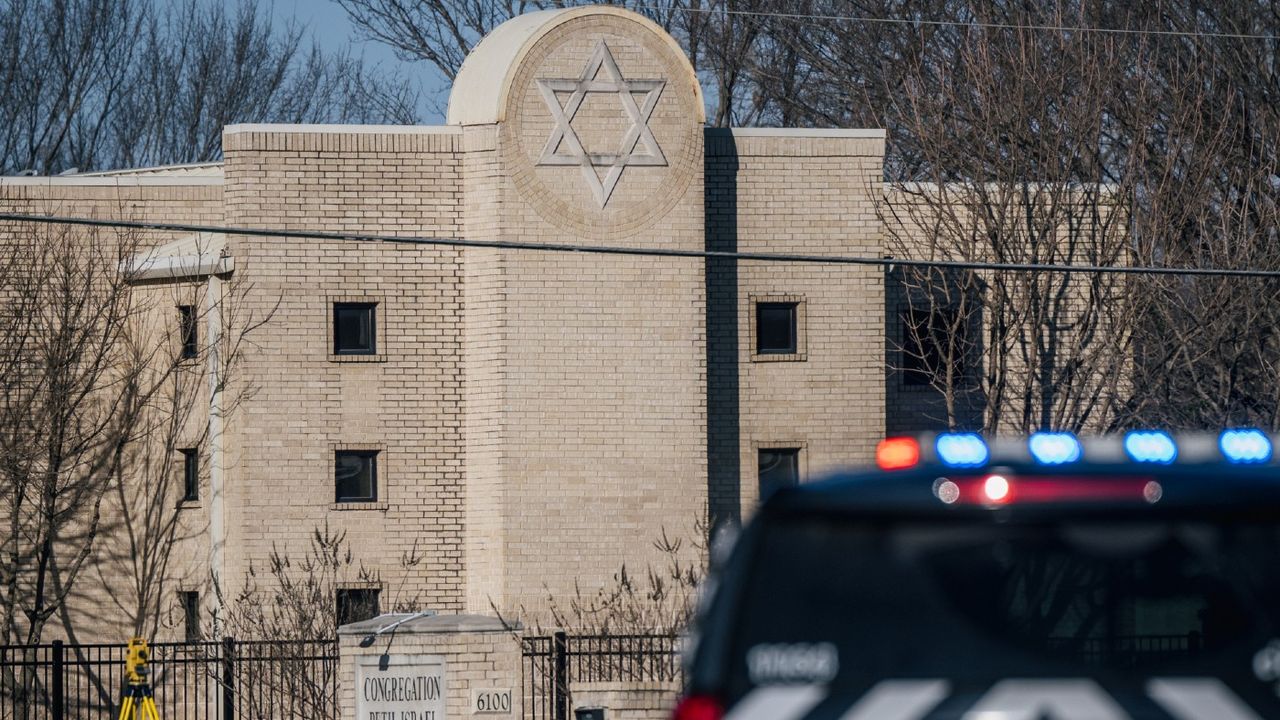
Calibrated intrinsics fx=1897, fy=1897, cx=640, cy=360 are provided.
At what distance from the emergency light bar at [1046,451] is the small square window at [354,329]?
19.8 m

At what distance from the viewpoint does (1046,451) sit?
4984 millimetres

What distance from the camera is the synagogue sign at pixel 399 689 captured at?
17094 millimetres

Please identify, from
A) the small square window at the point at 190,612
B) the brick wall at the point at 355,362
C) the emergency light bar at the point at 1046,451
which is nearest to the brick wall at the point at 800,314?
the brick wall at the point at 355,362

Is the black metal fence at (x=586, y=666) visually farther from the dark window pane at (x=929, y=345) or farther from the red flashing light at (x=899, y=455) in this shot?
the red flashing light at (x=899, y=455)

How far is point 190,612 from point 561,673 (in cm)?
857

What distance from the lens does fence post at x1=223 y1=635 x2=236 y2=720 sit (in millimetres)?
19922

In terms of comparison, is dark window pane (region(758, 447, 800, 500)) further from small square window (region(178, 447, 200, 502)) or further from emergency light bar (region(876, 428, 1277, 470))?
emergency light bar (region(876, 428, 1277, 470))

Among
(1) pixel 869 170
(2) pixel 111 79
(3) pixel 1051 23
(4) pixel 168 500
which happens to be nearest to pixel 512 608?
(4) pixel 168 500

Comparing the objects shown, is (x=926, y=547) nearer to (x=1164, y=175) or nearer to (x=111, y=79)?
(x=1164, y=175)

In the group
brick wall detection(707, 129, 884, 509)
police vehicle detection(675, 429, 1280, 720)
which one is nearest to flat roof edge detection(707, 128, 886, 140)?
brick wall detection(707, 129, 884, 509)

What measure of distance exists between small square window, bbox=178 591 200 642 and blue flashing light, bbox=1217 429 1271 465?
70.7 ft

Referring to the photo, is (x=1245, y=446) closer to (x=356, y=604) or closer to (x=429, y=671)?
(x=429, y=671)

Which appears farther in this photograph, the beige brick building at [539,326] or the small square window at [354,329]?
the small square window at [354,329]

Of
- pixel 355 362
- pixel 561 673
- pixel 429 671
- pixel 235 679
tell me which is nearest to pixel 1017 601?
pixel 429 671
